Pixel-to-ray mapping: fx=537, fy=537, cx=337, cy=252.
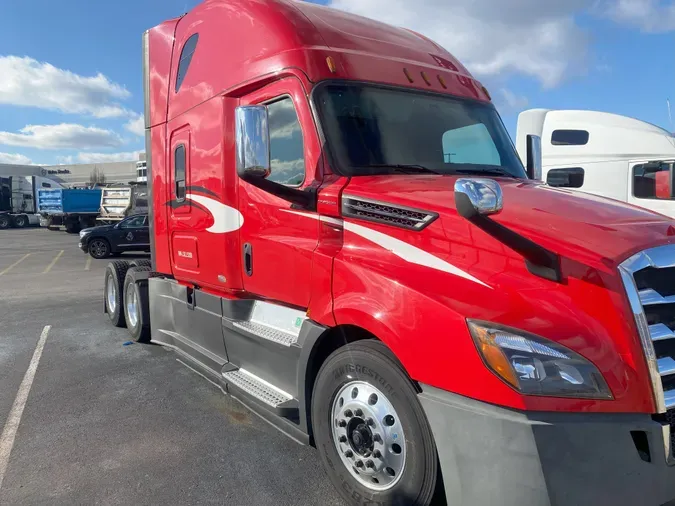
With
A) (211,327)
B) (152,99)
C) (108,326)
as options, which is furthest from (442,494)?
(108,326)

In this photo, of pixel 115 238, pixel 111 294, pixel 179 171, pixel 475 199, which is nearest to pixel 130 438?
pixel 179 171

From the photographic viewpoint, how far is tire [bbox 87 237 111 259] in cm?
1870

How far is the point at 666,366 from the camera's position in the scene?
2.32m

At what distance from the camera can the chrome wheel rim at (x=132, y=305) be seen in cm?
701

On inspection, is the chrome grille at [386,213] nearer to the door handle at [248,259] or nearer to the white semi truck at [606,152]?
the door handle at [248,259]

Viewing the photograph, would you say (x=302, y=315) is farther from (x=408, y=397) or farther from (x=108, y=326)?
(x=108, y=326)

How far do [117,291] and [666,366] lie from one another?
22.9 ft

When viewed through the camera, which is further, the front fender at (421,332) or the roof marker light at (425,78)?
the roof marker light at (425,78)

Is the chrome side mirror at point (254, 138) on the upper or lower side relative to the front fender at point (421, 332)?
upper

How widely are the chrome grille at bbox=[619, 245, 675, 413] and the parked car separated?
58.2ft

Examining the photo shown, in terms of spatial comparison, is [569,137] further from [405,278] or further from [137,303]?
[405,278]

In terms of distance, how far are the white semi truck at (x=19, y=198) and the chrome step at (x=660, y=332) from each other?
152 ft

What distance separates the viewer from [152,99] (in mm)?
5980

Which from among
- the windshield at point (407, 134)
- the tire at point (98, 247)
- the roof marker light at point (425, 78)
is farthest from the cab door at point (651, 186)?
the tire at point (98, 247)
